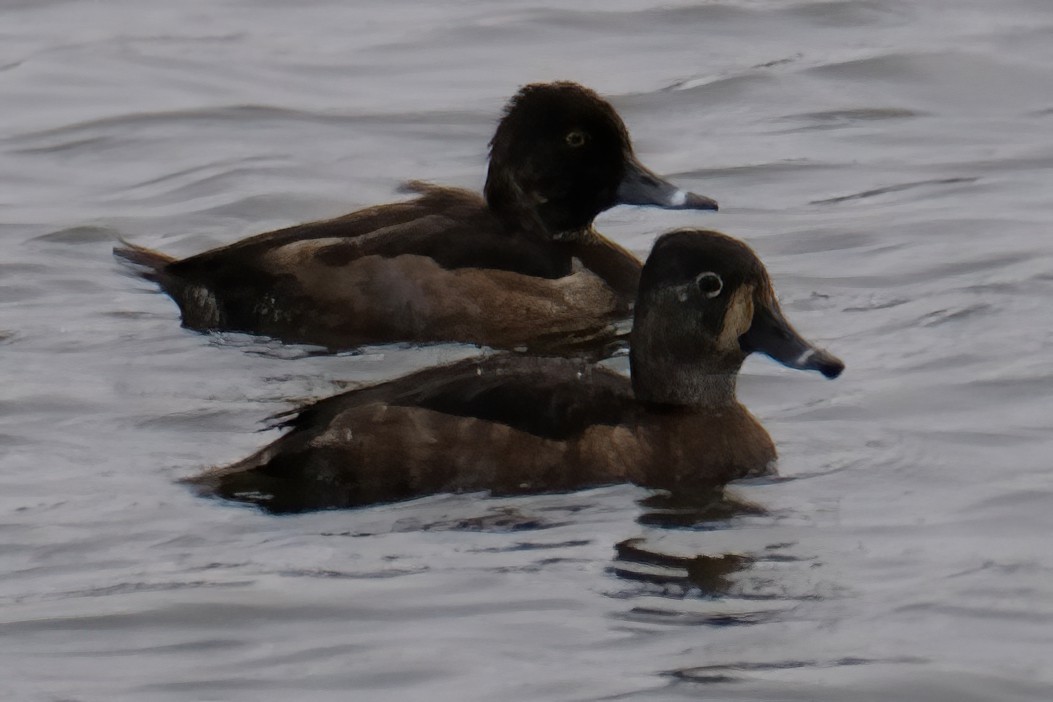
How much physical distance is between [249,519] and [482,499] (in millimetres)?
744

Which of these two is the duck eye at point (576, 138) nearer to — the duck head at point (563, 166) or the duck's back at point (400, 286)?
the duck head at point (563, 166)

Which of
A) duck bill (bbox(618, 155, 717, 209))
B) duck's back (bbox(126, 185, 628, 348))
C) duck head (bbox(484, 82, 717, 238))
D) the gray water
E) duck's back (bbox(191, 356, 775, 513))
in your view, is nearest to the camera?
the gray water

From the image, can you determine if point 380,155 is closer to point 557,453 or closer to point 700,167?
point 700,167

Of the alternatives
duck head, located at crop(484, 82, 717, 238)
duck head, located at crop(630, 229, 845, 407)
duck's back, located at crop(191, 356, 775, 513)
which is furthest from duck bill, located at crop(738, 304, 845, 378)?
duck head, located at crop(484, 82, 717, 238)

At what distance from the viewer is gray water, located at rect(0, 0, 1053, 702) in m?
6.87

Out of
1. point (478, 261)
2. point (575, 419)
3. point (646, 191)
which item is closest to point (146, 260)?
point (478, 261)

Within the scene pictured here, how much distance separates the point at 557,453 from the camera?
7.95 metres

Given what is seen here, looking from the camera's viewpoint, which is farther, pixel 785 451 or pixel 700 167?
pixel 700 167

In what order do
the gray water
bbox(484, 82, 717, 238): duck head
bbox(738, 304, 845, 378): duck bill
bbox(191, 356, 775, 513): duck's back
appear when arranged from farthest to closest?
1. bbox(484, 82, 717, 238): duck head
2. bbox(738, 304, 845, 378): duck bill
3. bbox(191, 356, 775, 513): duck's back
4. the gray water

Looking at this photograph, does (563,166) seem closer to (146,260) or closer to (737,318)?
(146,260)

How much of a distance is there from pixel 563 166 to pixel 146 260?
→ 1.93 metres

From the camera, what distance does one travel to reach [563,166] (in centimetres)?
1075

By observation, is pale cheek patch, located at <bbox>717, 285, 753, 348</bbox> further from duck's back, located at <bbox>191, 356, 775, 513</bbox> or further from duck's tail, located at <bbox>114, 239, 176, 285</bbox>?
duck's tail, located at <bbox>114, 239, 176, 285</bbox>

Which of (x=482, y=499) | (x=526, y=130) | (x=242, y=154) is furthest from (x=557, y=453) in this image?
(x=242, y=154)
